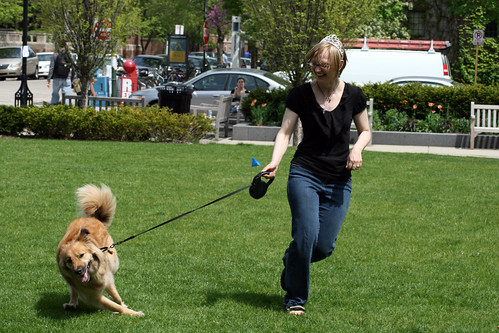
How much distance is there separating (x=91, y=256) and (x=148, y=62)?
1500 inches

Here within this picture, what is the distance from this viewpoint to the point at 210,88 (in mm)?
21656

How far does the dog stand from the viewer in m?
4.98

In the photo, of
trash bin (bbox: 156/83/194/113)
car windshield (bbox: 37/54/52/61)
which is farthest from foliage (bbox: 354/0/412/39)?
car windshield (bbox: 37/54/52/61)

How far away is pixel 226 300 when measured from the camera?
5.93m

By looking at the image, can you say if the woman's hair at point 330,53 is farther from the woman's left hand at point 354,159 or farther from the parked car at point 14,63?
the parked car at point 14,63

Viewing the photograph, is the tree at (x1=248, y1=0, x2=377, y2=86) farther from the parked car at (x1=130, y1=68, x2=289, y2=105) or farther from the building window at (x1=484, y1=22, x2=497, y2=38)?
the building window at (x1=484, y1=22, x2=497, y2=38)

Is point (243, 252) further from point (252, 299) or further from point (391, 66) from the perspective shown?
point (391, 66)

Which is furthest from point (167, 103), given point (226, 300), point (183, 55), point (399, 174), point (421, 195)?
point (183, 55)

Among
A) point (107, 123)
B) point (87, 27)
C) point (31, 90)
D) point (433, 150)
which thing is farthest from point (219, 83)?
point (31, 90)

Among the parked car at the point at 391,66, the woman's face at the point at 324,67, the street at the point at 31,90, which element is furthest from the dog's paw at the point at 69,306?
the street at the point at 31,90

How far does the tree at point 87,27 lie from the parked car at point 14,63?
23.5m

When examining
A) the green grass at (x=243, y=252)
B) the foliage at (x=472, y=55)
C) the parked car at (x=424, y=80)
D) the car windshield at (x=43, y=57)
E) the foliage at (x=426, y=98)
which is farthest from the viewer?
the car windshield at (x=43, y=57)

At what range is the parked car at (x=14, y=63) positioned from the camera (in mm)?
41844

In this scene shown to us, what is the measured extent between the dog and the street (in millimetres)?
22802
